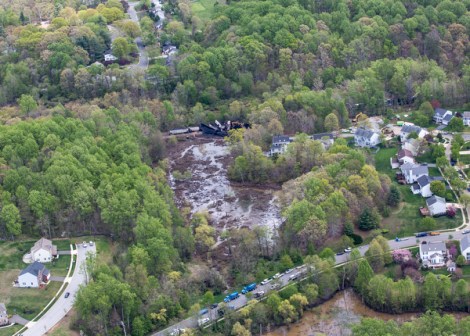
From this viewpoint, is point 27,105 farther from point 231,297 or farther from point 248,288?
point 231,297

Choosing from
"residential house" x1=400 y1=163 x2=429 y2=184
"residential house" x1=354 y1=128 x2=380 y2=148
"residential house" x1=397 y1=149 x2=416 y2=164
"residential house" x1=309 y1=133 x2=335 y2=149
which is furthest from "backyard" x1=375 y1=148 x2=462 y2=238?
"residential house" x1=309 y1=133 x2=335 y2=149

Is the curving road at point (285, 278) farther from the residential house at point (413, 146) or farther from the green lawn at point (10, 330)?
the residential house at point (413, 146)

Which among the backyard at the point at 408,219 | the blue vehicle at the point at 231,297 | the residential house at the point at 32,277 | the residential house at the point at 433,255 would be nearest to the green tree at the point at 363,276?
the residential house at the point at 433,255

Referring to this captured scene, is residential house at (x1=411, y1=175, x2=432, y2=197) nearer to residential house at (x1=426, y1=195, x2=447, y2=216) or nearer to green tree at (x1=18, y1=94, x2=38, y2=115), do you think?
residential house at (x1=426, y1=195, x2=447, y2=216)

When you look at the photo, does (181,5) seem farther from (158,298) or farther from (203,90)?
(158,298)

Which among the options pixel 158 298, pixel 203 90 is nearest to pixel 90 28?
pixel 203 90

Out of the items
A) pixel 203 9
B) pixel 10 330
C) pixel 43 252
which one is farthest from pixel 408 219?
pixel 203 9
